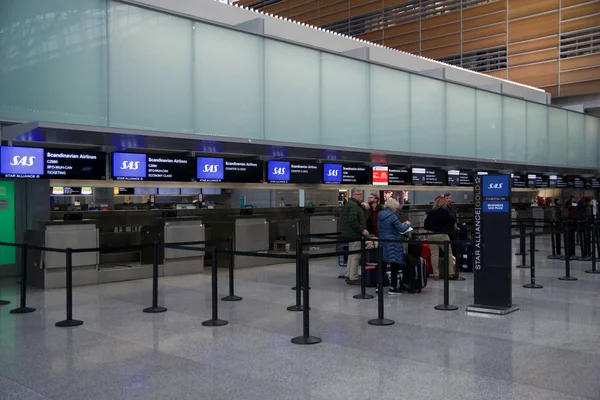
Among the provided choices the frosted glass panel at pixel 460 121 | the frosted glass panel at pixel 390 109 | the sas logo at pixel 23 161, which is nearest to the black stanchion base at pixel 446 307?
the sas logo at pixel 23 161

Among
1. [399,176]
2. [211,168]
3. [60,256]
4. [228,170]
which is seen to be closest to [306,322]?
[60,256]

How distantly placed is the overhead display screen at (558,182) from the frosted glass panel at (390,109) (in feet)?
32.3

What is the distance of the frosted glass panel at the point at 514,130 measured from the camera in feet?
67.2

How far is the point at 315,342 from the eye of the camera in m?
6.34

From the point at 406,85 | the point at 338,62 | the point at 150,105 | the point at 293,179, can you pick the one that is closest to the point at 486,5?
the point at 406,85

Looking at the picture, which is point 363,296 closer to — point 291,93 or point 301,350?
point 301,350

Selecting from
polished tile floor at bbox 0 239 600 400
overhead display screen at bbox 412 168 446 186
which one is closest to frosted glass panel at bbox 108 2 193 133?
polished tile floor at bbox 0 239 600 400

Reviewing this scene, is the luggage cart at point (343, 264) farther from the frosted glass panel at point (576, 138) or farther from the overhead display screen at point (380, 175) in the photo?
the frosted glass panel at point (576, 138)

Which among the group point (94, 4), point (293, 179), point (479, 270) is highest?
point (94, 4)

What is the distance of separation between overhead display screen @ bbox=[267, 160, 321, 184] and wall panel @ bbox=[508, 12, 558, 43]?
16.2m

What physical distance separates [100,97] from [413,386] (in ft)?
28.1

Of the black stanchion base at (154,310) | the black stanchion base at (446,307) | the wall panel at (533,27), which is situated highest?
the wall panel at (533,27)

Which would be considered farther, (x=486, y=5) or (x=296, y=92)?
(x=486, y=5)

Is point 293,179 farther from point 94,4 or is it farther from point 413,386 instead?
point 413,386
